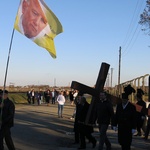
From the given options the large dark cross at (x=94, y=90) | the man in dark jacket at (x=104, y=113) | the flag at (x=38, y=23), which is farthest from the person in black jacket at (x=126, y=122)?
the flag at (x=38, y=23)

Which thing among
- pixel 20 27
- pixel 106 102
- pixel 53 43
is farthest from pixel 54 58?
pixel 106 102

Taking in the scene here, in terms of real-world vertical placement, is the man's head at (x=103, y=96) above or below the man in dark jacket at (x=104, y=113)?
above

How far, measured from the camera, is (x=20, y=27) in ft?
Result: 27.3

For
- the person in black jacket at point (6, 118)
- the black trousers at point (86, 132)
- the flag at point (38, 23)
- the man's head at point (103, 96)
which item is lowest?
the black trousers at point (86, 132)

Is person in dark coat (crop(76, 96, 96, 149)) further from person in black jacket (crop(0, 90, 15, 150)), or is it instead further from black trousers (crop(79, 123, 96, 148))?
person in black jacket (crop(0, 90, 15, 150))

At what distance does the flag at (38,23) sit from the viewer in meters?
8.33

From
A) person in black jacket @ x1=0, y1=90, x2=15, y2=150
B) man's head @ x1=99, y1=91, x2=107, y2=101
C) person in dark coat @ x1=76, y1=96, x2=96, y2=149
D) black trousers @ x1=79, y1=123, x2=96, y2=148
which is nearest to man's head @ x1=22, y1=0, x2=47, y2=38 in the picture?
person in black jacket @ x1=0, y1=90, x2=15, y2=150

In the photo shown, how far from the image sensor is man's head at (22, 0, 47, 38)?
27.7 ft

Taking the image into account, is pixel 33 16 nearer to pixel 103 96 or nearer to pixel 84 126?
pixel 103 96

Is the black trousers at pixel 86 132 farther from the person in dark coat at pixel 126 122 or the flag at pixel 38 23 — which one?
the flag at pixel 38 23

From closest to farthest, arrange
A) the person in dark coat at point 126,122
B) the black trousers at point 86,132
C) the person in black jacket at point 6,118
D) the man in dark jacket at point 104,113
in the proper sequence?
the person in dark coat at point 126,122
the person in black jacket at point 6,118
the man in dark jacket at point 104,113
the black trousers at point 86,132

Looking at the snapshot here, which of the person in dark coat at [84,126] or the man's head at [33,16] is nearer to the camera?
the man's head at [33,16]

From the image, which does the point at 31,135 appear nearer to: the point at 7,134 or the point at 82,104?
the point at 82,104

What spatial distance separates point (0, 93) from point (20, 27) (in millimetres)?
2484
